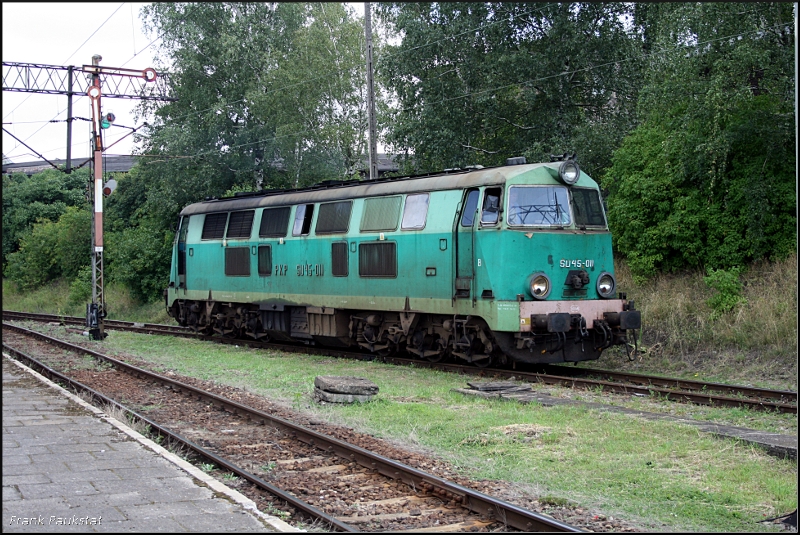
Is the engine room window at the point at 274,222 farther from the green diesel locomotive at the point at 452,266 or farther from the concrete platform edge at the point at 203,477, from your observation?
the concrete platform edge at the point at 203,477

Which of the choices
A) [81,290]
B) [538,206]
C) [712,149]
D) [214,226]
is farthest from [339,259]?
[81,290]

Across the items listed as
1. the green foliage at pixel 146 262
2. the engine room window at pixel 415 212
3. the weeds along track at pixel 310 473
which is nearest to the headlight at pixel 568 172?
the engine room window at pixel 415 212

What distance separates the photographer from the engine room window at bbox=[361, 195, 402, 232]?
617 inches

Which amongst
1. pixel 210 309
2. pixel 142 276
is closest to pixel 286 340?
pixel 210 309

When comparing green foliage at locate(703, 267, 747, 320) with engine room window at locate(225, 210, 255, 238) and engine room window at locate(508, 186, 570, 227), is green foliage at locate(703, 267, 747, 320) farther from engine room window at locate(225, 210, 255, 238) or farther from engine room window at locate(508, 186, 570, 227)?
engine room window at locate(225, 210, 255, 238)

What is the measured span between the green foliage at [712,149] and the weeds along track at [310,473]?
10.1m

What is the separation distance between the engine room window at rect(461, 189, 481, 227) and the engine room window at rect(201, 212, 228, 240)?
901cm

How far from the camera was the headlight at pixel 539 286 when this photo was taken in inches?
530

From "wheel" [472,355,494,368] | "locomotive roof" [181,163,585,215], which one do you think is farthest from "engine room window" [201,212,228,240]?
"wheel" [472,355,494,368]

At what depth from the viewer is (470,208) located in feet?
46.3

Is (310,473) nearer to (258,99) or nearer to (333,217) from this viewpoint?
(333,217)

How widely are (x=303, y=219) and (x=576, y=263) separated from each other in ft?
22.3

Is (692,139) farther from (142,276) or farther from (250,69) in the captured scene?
(142,276)

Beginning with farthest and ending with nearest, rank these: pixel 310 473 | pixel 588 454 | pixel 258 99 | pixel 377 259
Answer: pixel 258 99 → pixel 377 259 → pixel 588 454 → pixel 310 473
